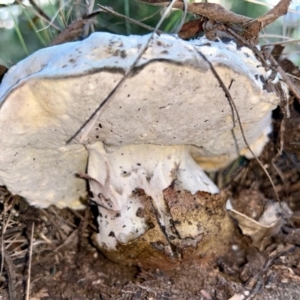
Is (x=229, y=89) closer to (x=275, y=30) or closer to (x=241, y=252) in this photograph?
(x=275, y=30)

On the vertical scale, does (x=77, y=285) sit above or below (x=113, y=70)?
below

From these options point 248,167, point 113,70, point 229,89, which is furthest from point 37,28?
point 248,167

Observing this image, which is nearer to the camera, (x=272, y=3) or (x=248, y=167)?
(x=272, y=3)

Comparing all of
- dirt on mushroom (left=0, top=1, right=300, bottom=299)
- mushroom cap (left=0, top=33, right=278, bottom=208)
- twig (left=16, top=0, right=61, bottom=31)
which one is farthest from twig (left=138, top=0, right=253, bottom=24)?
dirt on mushroom (left=0, top=1, right=300, bottom=299)

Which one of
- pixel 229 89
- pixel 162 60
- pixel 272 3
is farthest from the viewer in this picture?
pixel 272 3

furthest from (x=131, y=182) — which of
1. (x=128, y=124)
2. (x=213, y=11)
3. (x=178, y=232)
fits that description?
(x=213, y=11)

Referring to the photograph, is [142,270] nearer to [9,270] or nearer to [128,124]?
[9,270]

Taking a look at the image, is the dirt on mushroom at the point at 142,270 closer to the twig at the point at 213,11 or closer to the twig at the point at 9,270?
the twig at the point at 9,270
